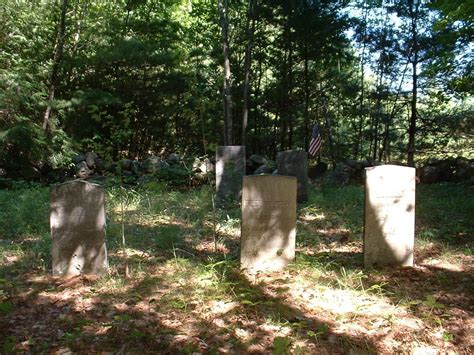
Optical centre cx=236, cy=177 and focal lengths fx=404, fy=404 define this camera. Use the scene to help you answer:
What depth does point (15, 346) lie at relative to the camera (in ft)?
11.4

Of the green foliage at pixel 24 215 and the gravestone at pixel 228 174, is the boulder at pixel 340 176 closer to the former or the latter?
the gravestone at pixel 228 174

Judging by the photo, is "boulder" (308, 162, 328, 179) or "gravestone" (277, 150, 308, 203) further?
"boulder" (308, 162, 328, 179)

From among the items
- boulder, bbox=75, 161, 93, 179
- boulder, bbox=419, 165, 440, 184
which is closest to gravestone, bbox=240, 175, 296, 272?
boulder, bbox=419, 165, 440, 184

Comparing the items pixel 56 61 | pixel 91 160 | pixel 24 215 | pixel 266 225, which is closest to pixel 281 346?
pixel 266 225

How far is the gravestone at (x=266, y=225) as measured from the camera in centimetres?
527

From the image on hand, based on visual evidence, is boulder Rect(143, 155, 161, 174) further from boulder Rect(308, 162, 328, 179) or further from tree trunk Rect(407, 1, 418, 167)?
tree trunk Rect(407, 1, 418, 167)

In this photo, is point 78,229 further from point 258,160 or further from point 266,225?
point 258,160

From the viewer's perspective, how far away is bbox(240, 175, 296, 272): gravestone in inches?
208

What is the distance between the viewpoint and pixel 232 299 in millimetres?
4293

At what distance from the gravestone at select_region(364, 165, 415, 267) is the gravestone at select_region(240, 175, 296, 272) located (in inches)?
37.7

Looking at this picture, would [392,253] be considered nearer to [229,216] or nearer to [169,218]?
[229,216]

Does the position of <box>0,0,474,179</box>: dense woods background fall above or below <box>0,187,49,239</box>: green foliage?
above

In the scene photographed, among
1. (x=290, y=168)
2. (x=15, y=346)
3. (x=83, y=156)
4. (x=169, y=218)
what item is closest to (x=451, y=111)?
(x=290, y=168)

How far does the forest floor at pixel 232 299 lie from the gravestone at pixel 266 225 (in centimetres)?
23
